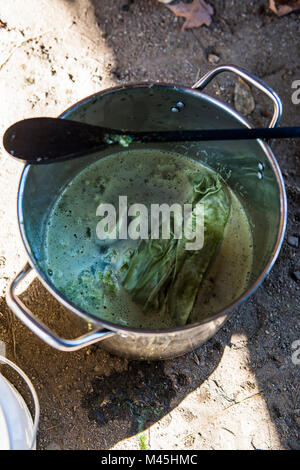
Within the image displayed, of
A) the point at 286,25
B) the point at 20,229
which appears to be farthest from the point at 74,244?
the point at 286,25

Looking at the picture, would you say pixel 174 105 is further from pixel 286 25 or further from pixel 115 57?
pixel 286 25

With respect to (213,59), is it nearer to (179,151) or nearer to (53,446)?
(179,151)

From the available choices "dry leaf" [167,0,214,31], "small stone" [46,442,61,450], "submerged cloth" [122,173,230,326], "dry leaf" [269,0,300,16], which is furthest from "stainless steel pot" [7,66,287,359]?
"dry leaf" [269,0,300,16]

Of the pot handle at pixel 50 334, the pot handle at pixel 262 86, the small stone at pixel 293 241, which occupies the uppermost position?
the pot handle at pixel 262 86

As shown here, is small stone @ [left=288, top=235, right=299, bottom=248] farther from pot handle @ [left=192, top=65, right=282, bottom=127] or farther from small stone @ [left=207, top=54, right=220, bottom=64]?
small stone @ [left=207, top=54, right=220, bottom=64]

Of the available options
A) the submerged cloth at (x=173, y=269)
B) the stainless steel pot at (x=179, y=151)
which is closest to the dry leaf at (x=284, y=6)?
the stainless steel pot at (x=179, y=151)

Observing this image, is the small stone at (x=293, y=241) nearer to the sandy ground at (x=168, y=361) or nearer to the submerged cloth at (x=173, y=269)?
the sandy ground at (x=168, y=361)
